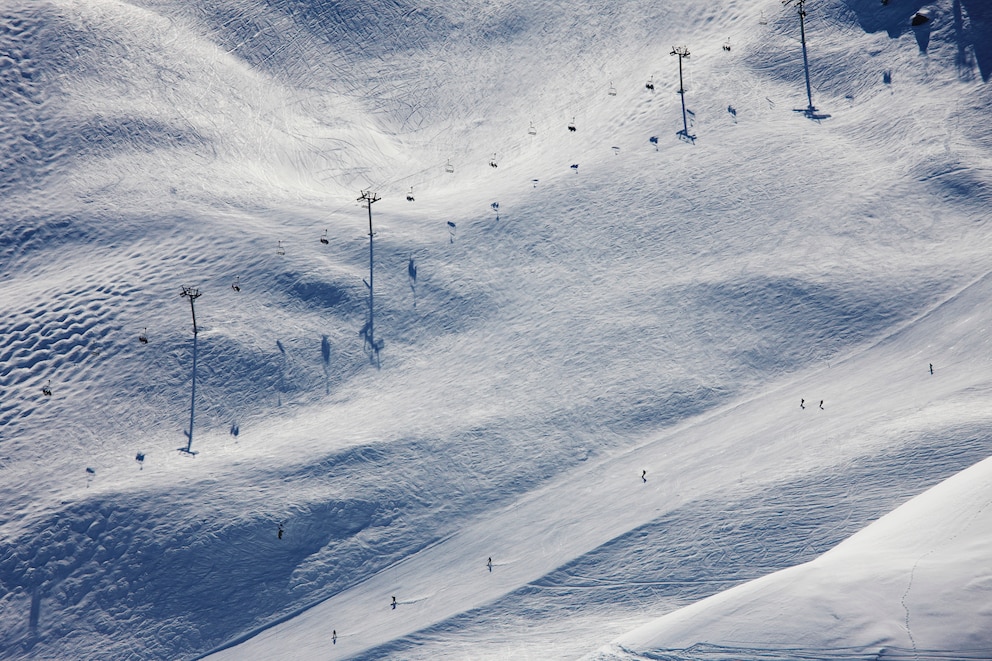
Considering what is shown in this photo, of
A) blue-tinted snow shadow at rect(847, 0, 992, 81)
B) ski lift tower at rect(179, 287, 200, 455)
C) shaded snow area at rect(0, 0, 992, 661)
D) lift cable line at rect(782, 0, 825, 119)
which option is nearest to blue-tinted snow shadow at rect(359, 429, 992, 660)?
shaded snow area at rect(0, 0, 992, 661)

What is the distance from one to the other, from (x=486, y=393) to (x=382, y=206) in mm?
15171

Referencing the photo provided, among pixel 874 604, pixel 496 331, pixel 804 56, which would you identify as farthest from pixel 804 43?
pixel 874 604

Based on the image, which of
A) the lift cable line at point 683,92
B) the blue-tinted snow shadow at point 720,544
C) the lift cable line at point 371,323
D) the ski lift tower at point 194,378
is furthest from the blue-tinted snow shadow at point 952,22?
the ski lift tower at point 194,378

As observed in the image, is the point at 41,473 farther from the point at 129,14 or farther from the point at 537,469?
the point at 129,14

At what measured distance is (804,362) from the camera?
1570 inches

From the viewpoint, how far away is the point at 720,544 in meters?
32.5

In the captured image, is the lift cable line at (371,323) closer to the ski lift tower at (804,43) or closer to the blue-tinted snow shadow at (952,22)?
the ski lift tower at (804,43)

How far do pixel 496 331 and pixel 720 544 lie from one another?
15.4 m

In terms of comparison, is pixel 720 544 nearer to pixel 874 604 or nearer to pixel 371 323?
pixel 874 604

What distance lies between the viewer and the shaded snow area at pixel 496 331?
1273 inches

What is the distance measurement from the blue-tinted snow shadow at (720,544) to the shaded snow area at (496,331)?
13cm

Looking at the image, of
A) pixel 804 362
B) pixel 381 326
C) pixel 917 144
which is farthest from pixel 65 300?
pixel 917 144

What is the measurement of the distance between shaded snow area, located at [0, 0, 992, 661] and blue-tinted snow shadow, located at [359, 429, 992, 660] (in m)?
→ 0.13

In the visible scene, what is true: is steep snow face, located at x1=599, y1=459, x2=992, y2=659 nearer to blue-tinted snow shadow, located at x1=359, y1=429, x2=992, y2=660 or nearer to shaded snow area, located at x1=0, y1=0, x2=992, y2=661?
shaded snow area, located at x1=0, y1=0, x2=992, y2=661
